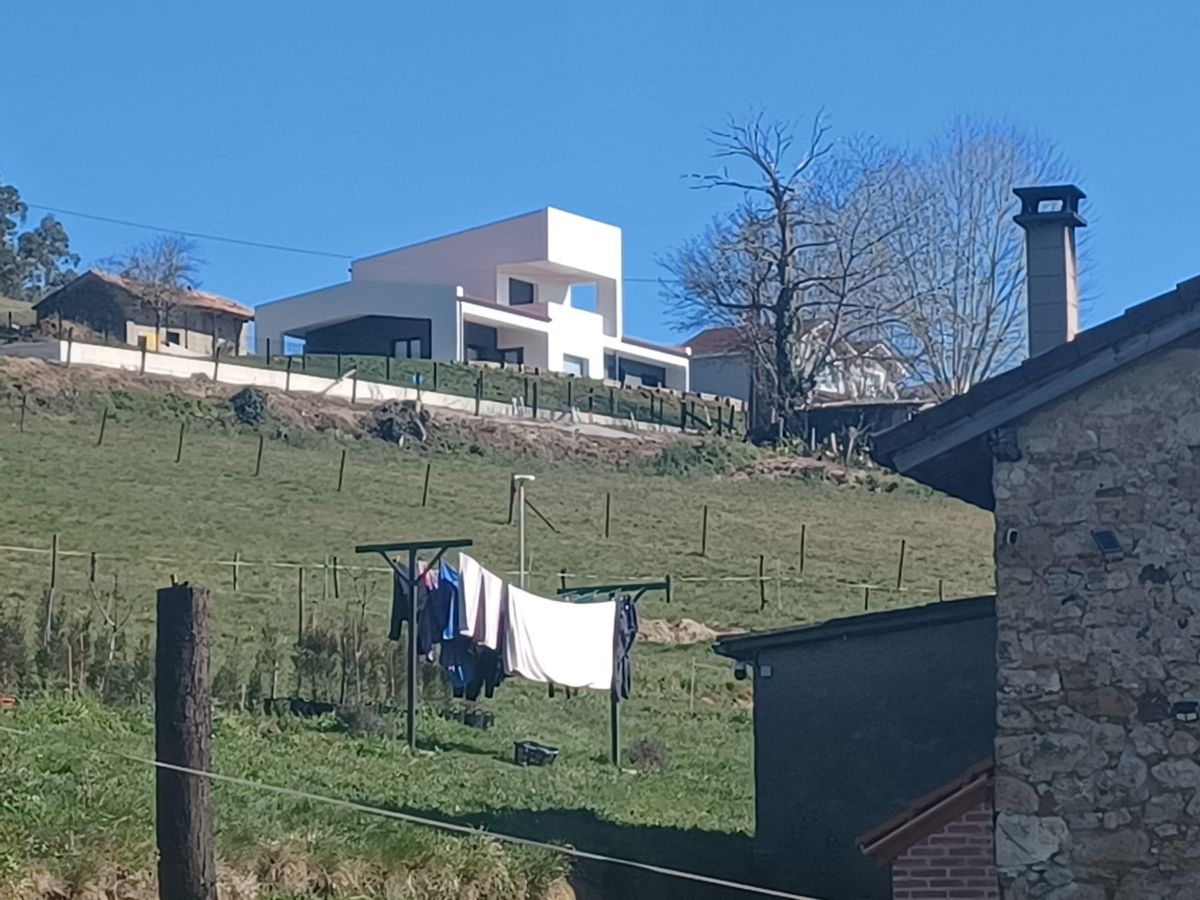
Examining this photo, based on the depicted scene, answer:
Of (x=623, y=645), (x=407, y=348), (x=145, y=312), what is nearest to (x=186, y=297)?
(x=145, y=312)

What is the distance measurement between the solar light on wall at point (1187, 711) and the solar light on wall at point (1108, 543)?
3.35 ft

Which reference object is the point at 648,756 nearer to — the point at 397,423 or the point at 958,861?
the point at 958,861

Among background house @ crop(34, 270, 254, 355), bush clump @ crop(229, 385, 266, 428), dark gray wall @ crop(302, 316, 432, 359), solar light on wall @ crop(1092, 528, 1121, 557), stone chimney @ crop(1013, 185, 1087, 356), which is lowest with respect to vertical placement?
solar light on wall @ crop(1092, 528, 1121, 557)

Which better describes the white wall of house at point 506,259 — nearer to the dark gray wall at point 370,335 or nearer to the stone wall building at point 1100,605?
the dark gray wall at point 370,335

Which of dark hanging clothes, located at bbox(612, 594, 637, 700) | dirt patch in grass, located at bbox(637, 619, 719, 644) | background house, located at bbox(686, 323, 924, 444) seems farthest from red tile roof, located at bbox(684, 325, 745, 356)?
dark hanging clothes, located at bbox(612, 594, 637, 700)

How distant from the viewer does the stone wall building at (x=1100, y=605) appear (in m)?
12.2

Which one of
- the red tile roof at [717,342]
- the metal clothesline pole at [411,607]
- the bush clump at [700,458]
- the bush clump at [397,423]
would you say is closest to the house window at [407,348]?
the red tile roof at [717,342]

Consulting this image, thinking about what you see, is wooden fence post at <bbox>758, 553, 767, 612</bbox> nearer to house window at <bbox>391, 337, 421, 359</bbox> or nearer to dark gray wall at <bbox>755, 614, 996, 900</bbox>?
dark gray wall at <bbox>755, 614, 996, 900</bbox>

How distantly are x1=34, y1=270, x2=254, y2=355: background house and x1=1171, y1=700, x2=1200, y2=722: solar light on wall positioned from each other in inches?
2496

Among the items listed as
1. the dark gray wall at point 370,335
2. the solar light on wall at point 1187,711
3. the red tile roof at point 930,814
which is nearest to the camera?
the solar light on wall at point 1187,711

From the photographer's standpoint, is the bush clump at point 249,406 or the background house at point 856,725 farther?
the bush clump at point 249,406

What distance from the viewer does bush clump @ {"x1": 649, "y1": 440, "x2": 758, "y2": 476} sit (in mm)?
53344

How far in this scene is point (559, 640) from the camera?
20.8 metres

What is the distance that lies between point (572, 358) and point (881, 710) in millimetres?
58817
